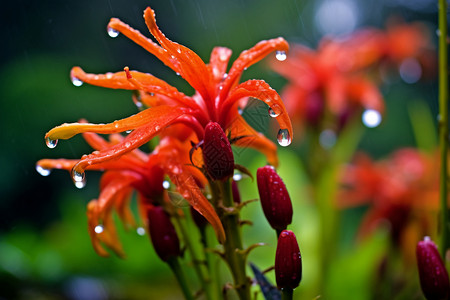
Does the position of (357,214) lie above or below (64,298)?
below

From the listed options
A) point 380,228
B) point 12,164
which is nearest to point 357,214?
point 380,228

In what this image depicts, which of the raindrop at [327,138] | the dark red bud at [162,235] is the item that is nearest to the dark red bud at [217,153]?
the dark red bud at [162,235]

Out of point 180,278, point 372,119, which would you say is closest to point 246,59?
point 180,278

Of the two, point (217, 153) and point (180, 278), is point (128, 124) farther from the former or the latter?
point (180, 278)

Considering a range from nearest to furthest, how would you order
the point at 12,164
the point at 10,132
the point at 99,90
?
the point at 10,132
the point at 12,164
the point at 99,90

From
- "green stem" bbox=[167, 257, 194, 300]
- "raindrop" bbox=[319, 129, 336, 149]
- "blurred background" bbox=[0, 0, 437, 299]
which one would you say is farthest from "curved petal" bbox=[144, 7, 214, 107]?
"raindrop" bbox=[319, 129, 336, 149]

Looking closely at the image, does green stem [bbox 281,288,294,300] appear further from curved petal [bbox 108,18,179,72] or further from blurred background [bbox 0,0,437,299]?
blurred background [bbox 0,0,437,299]

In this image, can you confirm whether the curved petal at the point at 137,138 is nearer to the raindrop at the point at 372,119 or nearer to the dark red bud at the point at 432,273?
the dark red bud at the point at 432,273

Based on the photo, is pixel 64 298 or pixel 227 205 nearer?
pixel 227 205

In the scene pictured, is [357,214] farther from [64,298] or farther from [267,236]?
[64,298]
